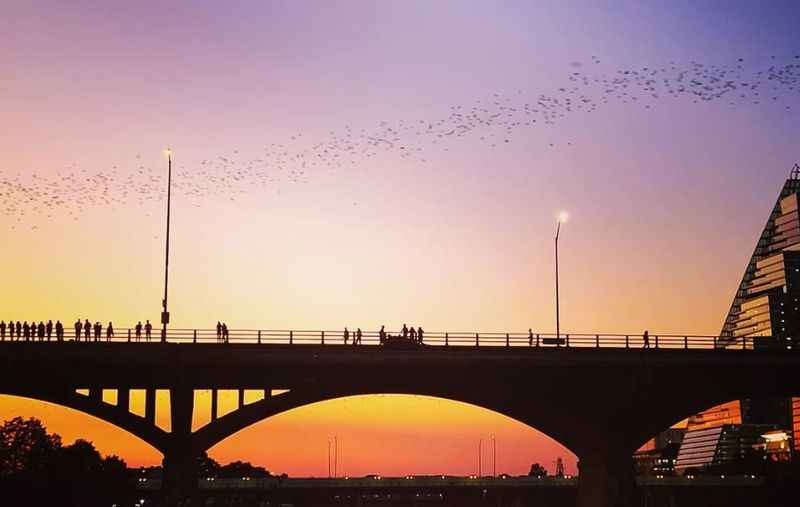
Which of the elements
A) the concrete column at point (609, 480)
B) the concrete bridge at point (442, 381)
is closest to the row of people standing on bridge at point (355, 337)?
the concrete bridge at point (442, 381)

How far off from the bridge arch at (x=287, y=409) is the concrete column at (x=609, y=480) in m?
4.51

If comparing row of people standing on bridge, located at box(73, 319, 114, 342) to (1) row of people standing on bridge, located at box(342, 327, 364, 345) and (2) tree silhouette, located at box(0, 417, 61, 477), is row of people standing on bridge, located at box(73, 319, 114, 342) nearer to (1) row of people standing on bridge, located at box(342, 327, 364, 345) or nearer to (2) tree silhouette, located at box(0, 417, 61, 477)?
(1) row of people standing on bridge, located at box(342, 327, 364, 345)

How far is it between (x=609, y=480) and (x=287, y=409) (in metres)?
25.8

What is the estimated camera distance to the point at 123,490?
4710 inches

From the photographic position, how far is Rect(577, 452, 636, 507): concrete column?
287 ft

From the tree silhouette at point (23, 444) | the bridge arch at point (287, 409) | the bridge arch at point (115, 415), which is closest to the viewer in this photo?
the bridge arch at point (115, 415)

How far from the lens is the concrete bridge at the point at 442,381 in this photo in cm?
7644

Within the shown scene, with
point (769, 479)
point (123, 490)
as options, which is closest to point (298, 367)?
point (123, 490)

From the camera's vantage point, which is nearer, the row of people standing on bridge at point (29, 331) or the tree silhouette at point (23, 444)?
the row of people standing on bridge at point (29, 331)

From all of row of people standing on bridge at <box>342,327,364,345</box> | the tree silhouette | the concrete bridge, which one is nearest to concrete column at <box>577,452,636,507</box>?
the concrete bridge

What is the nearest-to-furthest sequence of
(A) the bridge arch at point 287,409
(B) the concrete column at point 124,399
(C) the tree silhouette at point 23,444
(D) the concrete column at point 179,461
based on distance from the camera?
(D) the concrete column at point 179,461 → (B) the concrete column at point 124,399 → (A) the bridge arch at point 287,409 → (C) the tree silhouette at point 23,444

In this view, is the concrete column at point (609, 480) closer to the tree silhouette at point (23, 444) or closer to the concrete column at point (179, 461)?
the concrete column at point (179, 461)

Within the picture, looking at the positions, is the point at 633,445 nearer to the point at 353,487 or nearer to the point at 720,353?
the point at 720,353

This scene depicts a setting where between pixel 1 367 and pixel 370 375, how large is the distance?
24762 millimetres
